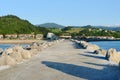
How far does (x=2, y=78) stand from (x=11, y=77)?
359mm

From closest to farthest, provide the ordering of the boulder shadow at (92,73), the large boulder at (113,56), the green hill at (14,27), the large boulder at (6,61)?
1. the boulder shadow at (92,73)
2. the large boulder at (6,61)
3. the large boulder at (113,56)
4. the green hill at (14,27)

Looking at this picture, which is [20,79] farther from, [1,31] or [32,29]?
[32,29]

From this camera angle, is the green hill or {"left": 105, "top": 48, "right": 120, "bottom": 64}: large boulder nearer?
{"left": 105, "top": 48, "right": 120, "bottom": 64}: large boulder

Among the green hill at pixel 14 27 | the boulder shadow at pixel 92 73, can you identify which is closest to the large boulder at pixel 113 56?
the boulder shadow at pixel 92 73

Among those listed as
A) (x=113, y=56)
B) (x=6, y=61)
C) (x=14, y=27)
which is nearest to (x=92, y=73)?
(x=6, y=61)

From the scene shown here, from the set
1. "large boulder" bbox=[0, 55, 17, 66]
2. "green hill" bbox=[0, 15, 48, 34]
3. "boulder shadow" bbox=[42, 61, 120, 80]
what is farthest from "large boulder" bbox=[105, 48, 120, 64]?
"green hill" bbox=[0, 15, 48, 34]

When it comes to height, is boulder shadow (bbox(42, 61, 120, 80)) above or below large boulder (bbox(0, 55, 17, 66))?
below

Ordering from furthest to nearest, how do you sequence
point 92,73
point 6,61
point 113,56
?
point 113,56 → point 6,61 → point 92,73

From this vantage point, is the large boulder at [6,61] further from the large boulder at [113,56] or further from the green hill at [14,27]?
the green hill at [14,27]

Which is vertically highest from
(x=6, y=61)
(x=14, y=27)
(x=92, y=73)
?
(x=14, y=27)

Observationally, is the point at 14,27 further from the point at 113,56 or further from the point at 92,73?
the point at 92,73

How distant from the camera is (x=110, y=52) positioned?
27.7 metres

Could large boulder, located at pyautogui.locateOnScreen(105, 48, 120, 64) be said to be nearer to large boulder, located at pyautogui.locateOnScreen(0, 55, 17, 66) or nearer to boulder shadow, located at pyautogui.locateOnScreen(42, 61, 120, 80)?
large boulder, located at pyautogui.locateOnScreen(0, 55, 17, 66)

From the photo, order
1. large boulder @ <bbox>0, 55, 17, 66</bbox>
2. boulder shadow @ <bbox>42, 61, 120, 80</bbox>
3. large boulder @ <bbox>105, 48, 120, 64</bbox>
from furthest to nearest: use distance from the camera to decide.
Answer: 1. large boulder @ <bbox>105, 48, 120, 64</bbox>
2. large boulder @ <bbox>0, 55, 17, 66</bbox>
3. boulder shadow @ <bbox>42, 61, 120, 80</bbox>
